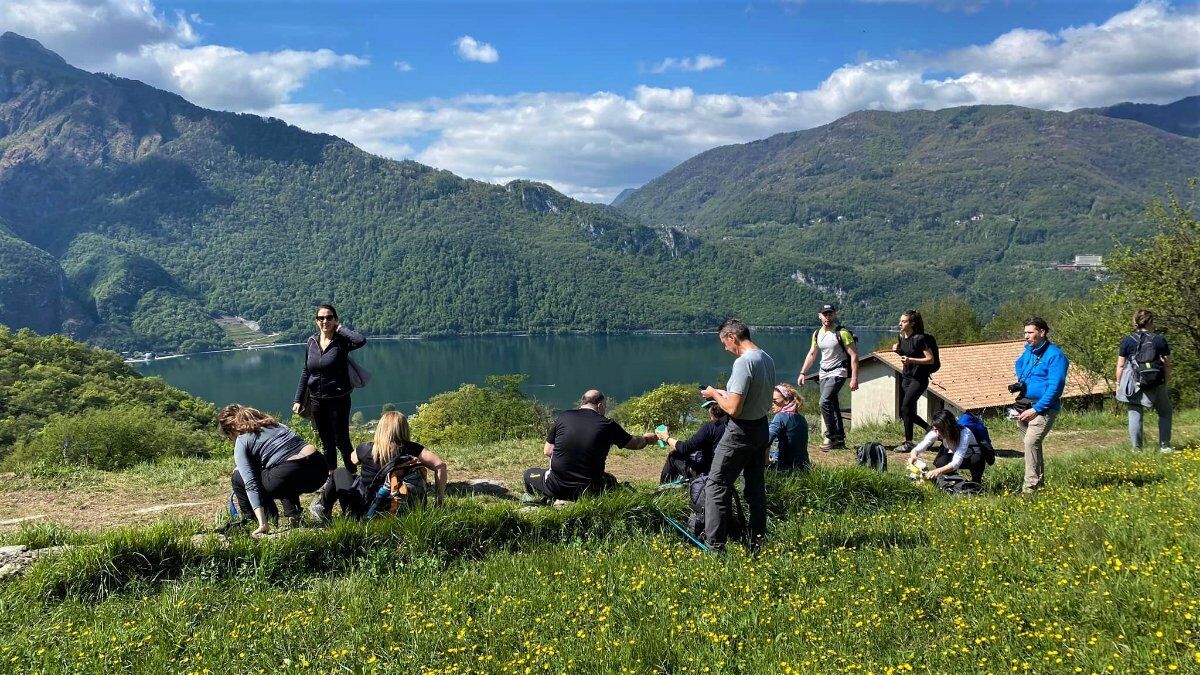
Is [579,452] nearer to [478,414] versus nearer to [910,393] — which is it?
[910,393]

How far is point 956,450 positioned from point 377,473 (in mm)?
6117

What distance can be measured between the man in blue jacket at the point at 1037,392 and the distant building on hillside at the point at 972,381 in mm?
15729

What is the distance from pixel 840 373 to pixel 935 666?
256 inches

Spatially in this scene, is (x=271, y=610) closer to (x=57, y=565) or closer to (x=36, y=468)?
(x=57, y=565)

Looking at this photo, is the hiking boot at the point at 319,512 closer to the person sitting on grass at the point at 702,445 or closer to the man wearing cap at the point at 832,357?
the person sitting on grass at the point at 702,445

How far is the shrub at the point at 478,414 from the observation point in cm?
5370

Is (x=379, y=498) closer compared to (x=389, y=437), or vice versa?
(x=379, y=498)

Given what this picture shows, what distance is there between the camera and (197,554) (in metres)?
5.21

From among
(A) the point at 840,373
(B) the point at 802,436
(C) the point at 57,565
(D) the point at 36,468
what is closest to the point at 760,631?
(B) the point at 802,436

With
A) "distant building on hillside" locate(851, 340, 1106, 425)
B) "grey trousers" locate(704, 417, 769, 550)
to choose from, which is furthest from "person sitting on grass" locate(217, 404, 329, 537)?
"distant building on hillside" locate(851, 340, 1106, 425)

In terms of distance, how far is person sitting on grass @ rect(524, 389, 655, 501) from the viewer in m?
6.76

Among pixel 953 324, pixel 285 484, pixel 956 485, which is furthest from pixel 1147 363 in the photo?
pixel 953 324

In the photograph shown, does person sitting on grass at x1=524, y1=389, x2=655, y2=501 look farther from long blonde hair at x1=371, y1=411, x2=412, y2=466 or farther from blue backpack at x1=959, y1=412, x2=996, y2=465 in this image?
blue backpack at x1=959, y1=412, x2=996, y2=465

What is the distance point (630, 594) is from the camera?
15.3 feet
